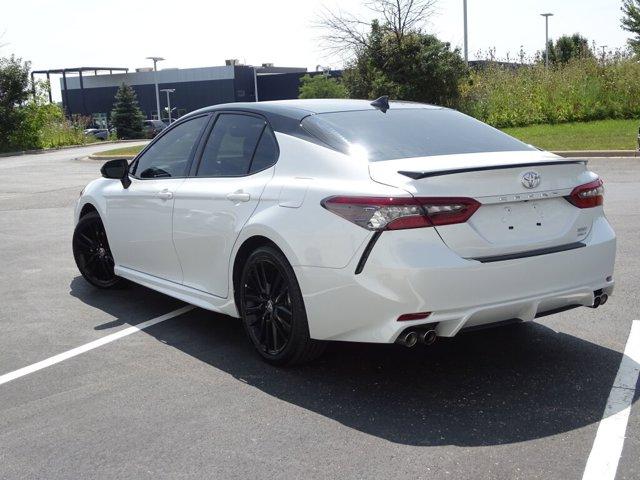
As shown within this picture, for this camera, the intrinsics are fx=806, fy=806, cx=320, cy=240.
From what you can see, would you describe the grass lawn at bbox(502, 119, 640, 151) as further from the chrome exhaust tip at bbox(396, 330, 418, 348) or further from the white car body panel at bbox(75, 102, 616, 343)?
the chrome exhaust tip at bbox(396, 330, 418, 348)

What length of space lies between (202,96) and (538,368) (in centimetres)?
8246

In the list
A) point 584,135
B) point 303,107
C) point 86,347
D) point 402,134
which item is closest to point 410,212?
point 402,134

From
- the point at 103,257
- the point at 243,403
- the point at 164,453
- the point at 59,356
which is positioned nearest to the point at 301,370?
the point at 243,403

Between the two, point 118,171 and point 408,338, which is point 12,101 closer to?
point 118,171

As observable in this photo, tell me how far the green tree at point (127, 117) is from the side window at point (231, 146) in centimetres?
5432

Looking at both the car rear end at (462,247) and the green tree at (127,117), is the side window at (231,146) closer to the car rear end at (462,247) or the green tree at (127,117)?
the car rear end at (462,247)

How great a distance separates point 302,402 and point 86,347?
6.15 ft

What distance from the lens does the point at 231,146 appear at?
5.36 m

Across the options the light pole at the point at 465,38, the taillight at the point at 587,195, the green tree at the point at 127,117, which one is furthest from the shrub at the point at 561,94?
the green tree at the point at 127,117

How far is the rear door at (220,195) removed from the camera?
495 centimetres

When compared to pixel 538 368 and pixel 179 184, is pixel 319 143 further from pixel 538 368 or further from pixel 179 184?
pixel 538 368

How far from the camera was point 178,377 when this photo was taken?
4738 mm

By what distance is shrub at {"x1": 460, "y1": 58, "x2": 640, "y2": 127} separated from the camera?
24.9 m

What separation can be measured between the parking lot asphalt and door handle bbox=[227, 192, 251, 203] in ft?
3.27
